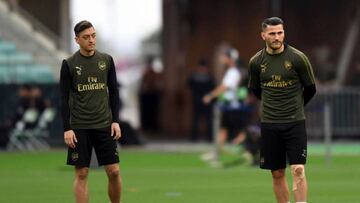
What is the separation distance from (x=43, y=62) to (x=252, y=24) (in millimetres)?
5319

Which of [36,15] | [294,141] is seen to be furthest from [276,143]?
[36,15]

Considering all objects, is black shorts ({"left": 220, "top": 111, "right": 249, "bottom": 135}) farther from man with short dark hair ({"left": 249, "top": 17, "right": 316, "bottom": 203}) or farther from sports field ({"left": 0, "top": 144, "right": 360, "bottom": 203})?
man with short dark hair ({"left": 249, "top": 17, "right": 316, "bottom": 203})

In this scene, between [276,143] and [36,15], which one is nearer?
[276,143]

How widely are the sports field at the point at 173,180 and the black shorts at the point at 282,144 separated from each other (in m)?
2.76

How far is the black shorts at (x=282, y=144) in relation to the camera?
1271 centimetres

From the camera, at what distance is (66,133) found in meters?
12.8

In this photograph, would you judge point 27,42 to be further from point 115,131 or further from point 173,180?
point 115,131

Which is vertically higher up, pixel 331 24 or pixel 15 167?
pixel 331 24

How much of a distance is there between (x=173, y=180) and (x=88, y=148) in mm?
6417

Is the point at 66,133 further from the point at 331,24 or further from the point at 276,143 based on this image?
the point at 331,24

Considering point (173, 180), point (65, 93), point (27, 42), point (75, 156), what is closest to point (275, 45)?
point (65, 93)

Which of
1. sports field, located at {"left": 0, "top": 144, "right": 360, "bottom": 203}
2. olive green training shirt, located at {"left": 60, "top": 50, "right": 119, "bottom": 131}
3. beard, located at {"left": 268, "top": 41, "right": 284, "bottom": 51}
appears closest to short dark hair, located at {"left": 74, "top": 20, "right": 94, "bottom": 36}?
olive green training shirt, located at {"left": 60, "top": 50, "right": 119, "bottom": 131}

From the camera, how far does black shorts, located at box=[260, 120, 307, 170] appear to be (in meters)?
12.7

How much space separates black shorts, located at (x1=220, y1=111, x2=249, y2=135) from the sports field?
0.68m
